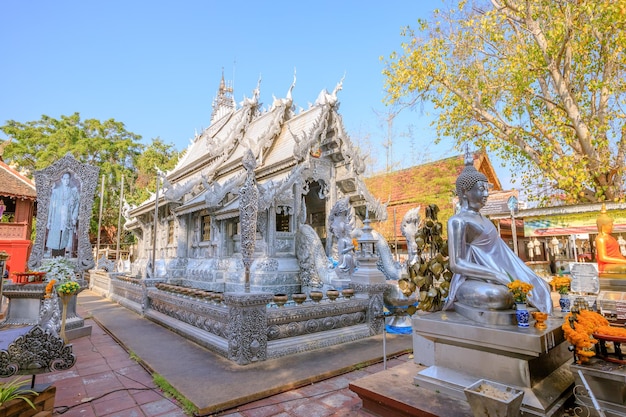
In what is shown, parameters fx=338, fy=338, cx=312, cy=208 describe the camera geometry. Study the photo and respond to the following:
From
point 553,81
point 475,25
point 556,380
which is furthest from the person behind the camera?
point 475,25

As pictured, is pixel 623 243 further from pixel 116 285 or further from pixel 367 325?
pixel 116 285

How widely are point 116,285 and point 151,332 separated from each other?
6.28 m

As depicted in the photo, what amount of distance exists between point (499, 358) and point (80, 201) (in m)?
8.72

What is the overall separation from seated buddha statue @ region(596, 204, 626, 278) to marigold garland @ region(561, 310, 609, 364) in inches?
257

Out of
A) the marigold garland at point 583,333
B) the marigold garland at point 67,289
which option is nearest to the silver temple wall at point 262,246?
the marigold garland at point 67,289

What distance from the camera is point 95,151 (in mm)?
30641

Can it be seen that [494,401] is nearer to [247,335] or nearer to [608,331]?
[608,331]

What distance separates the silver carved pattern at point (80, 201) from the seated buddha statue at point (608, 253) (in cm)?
1168

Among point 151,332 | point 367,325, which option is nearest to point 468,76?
point 367,325

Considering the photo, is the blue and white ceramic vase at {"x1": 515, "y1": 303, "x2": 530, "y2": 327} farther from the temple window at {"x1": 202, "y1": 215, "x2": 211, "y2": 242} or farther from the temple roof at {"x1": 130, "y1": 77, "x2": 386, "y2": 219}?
the temple window at {"x1": 202, "y1": 215, "x2": 211, "y2": 242}

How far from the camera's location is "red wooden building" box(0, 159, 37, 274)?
63.3 ft

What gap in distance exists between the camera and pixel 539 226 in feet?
48.4

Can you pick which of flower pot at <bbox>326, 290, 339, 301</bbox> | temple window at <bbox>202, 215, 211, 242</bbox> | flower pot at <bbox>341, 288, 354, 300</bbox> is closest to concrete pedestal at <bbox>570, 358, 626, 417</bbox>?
flower pot at <bbox>326, 290, 339, 301</bbox>

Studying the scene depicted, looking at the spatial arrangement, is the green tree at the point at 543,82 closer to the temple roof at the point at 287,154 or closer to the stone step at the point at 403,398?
the temple roof at the point at 287,154
